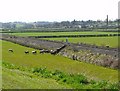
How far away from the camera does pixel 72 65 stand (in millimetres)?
34531

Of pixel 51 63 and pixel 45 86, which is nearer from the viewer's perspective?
pixel 45 86

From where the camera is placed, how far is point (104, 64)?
33.1 m

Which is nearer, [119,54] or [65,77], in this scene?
[65,77]

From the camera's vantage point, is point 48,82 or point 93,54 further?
point 93,54

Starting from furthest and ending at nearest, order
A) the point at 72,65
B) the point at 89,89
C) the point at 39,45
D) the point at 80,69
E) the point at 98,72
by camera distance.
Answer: the point at 39,45 → the point at 72,65 → the point at 80,69 → the point at 98,72 → the point at 89,89

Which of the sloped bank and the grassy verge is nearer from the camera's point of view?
the grassy verge

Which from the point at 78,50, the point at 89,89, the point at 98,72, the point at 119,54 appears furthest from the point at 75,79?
the point at 78,50

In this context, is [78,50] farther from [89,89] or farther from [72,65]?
[89,89]

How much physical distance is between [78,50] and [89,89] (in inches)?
1066

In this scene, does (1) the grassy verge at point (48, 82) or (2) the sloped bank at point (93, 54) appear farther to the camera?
(2) the sloped bank at point (93, 54)

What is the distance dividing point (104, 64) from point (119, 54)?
1850mm

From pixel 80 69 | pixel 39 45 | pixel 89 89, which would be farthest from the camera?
pixel 39 45

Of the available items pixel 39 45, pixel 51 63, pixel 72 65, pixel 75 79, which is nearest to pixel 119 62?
pixel 72 65

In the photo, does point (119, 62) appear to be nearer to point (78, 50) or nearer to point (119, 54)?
point (119, 54)
